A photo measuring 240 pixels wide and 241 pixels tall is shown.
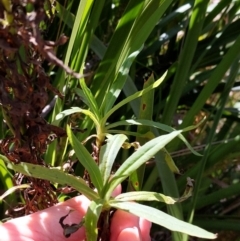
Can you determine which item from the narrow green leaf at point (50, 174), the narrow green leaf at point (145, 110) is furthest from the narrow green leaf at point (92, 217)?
the narrow green leaf at point (145, 110)

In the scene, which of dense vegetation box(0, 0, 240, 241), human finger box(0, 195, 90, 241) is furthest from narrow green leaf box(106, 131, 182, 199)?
human finger box(0, 195, 90, 241)

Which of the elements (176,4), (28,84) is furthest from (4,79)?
(176,4)

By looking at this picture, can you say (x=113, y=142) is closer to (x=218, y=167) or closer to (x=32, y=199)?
(x=32, y=199)

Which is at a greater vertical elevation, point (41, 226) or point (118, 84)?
point (118, 84)

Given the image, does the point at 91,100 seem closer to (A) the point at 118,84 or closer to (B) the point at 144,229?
(A) the point at 118,84

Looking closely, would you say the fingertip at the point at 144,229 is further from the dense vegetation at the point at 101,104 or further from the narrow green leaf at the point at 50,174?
the narrow green leaf at the point at 50,174

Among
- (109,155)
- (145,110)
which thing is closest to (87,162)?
(109,155)
